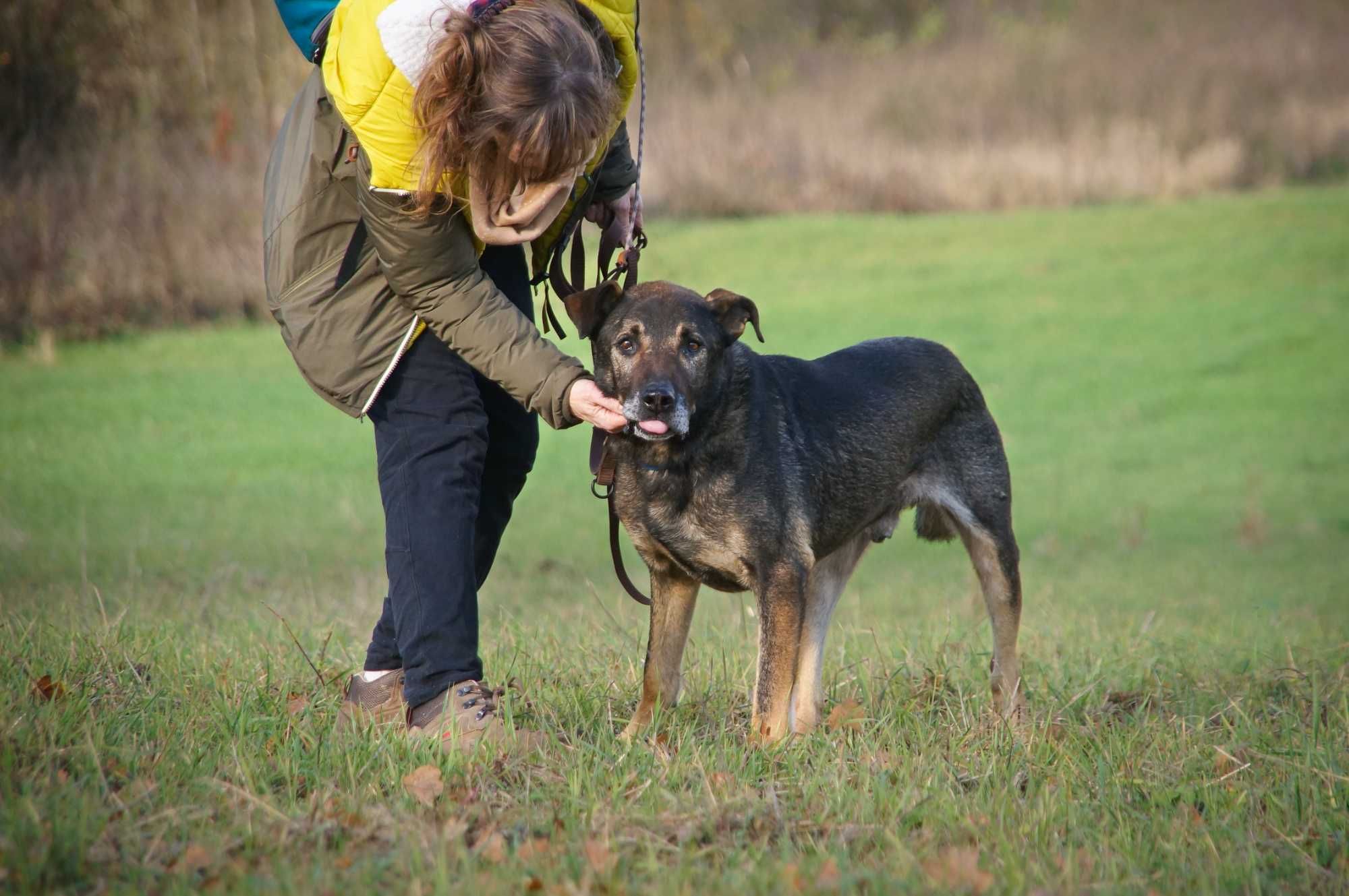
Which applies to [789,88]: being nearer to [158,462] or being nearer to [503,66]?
[158,462]

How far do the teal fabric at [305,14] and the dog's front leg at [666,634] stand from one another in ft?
7.04

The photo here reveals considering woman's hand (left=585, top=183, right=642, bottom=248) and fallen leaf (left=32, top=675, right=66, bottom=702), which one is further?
woman's hand (left=585, top=183, right=642, bottom=248)

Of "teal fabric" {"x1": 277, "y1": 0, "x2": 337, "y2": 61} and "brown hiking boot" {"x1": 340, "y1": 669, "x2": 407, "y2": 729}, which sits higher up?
"teal fabric" {"x1": 277, "y1": 0, "x2": 337, "y2": 61}

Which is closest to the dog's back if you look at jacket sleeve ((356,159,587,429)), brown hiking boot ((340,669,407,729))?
jacket sleeve ((356,159,587,429))

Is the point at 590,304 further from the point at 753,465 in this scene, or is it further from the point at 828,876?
the point at 828,876

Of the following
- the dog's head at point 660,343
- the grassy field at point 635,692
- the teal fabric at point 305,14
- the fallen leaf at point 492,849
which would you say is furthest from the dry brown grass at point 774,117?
the fallen leaf at point 492,849

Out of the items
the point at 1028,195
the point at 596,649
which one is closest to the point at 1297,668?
the point at 596,649

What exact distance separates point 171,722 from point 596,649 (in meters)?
1.94

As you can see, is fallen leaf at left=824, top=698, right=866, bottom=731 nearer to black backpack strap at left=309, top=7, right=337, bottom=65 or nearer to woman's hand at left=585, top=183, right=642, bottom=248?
woman's hand at left=585, top=183, right=642, bottom=248

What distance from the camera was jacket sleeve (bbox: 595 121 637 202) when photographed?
4.88 metres

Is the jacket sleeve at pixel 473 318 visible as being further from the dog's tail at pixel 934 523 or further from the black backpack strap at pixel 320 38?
the dog's tail at pixel 934 523

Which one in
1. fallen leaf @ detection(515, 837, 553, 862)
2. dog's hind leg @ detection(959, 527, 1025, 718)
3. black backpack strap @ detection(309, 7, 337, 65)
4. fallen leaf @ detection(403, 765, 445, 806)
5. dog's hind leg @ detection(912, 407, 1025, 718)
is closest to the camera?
fallen leaf @ detection(515, 837, 553, 862)

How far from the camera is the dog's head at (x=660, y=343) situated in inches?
172

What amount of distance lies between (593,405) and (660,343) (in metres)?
0.44
